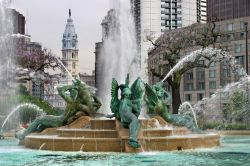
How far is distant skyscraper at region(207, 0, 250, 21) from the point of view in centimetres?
11925

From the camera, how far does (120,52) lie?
31.4 m

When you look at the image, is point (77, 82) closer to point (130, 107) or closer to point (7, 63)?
point (130, 107)

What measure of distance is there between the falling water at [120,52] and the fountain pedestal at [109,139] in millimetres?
6596

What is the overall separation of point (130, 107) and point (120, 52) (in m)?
11.3

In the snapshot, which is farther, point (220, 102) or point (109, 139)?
point (220, 102)

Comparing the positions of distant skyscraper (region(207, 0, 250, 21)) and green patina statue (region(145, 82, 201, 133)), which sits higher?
distant skyscraper (region(207, 0, 250, 21))

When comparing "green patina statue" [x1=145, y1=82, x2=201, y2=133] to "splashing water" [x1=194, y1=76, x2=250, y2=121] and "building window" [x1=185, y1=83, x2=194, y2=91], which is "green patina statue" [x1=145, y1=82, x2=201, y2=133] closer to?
"splashing water" [x1=194, y1=76, x2=250, y2=121]

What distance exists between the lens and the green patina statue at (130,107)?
1944 centimetres

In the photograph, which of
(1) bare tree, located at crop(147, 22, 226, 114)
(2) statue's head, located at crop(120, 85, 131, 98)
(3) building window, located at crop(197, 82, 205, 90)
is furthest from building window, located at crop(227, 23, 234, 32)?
(2) statue's head, located at crop(120, 85, 131, 98)

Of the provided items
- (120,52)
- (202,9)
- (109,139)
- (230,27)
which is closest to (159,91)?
(109,139)

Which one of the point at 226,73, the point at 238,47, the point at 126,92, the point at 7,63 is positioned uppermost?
the point at 238,47

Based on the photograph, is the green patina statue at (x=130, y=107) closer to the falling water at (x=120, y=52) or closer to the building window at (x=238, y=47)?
the falling water at (x=120, y=52)

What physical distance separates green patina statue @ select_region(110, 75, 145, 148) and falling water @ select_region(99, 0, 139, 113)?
6.87 metres

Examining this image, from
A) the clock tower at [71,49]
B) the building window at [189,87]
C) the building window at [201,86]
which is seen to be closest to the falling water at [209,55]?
the building window at [201,86]
